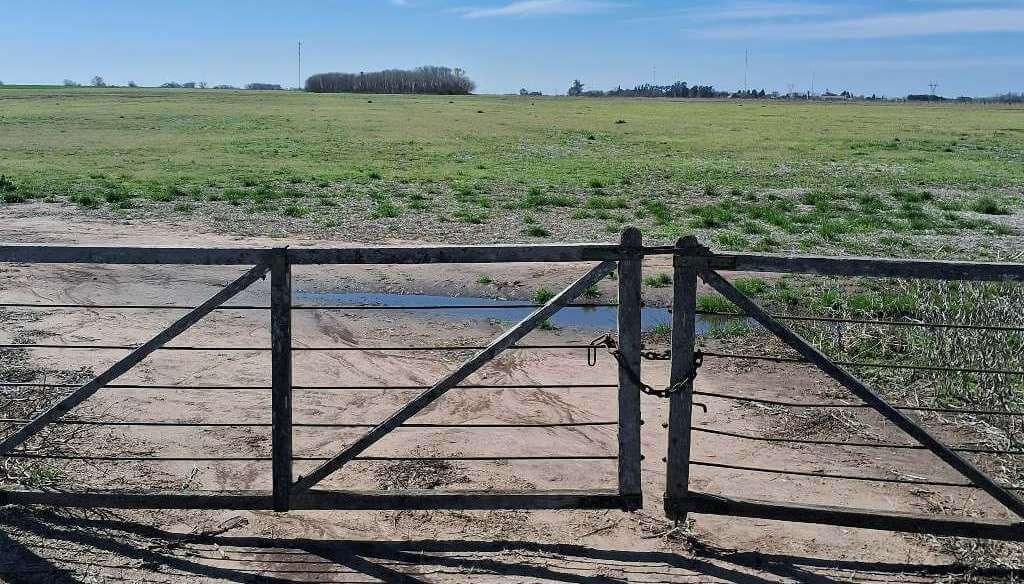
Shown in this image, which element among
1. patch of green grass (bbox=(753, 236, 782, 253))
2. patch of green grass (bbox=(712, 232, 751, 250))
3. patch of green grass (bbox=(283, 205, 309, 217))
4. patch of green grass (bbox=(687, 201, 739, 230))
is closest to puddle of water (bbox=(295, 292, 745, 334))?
patch of green grass (bbox=(712, 232, 751, 250))

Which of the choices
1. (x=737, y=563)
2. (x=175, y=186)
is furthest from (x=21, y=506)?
(x=175, y=186)

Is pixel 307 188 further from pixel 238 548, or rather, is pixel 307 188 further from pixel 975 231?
pixel 238 548

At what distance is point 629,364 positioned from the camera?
17.2 ft

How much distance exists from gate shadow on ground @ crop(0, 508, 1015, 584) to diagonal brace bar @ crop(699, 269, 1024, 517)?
0.42 metres

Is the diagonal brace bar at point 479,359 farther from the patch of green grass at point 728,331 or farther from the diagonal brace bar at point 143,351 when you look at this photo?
the patch of green grass at point 728,331

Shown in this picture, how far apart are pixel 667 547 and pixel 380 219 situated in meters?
14.4

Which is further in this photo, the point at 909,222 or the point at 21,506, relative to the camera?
the point at 909,222

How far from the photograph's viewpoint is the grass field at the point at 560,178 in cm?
1875

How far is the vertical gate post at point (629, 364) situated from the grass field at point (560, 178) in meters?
11.0

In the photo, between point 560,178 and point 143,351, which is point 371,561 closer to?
point 143,351

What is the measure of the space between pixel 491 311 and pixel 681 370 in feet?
22.4

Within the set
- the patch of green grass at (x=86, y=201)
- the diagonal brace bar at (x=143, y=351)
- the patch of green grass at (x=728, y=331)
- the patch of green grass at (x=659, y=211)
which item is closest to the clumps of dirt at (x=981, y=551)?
the diagonal brace bar at (x=143, y=351)

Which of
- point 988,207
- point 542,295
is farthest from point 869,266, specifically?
point 988,207

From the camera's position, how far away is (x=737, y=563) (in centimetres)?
517
